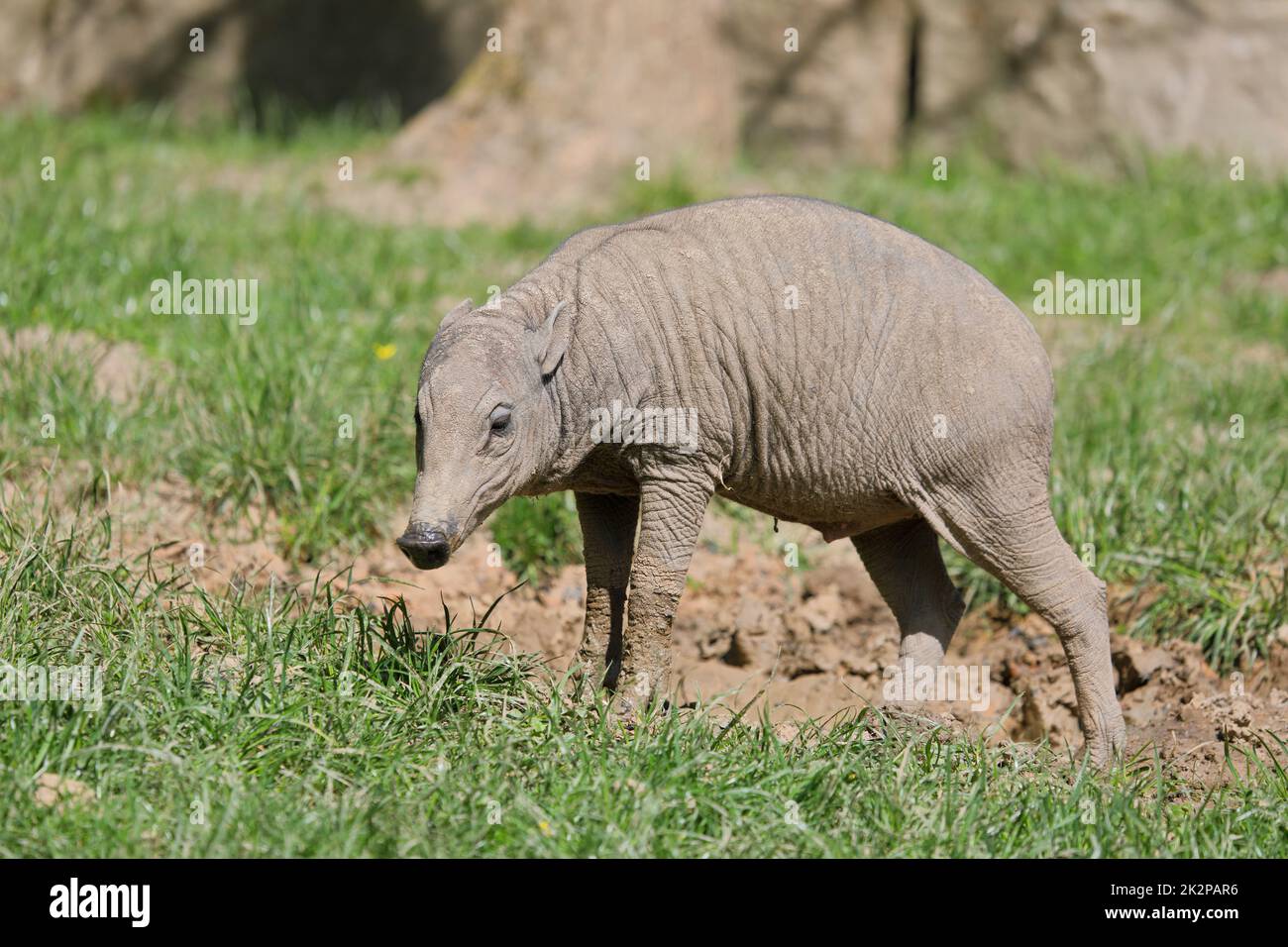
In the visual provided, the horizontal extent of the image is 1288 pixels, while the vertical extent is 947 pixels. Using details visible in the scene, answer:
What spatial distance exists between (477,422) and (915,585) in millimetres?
1801

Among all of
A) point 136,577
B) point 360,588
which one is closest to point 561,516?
point 360,588

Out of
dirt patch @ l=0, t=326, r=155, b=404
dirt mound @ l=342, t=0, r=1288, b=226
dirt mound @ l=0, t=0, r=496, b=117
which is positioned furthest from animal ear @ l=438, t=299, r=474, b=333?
dirt mound @ l=0, t=0, r=496, b=117

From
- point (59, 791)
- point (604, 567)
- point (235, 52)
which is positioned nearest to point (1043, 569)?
point (604, 567)

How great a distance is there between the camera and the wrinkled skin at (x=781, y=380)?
4414mm

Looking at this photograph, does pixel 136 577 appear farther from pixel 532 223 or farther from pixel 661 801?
pixel 532 223

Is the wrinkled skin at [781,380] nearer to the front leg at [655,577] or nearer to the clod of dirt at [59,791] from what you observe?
the front leg at [655,577]

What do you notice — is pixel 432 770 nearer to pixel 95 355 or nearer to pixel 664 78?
pixel 95 355

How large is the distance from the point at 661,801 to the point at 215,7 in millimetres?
10307

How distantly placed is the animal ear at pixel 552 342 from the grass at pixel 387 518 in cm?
91

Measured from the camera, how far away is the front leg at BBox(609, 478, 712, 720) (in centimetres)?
447

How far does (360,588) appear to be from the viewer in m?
5.68

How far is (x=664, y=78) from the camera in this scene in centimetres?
998

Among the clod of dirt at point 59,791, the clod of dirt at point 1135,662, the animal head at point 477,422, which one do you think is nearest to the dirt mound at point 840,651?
the clod of dirt at point 1135,662
